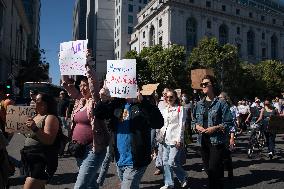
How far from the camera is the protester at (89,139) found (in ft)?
16.5

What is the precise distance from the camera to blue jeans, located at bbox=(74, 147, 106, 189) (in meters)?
4.95

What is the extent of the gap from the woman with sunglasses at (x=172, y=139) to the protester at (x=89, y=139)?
2498 mm

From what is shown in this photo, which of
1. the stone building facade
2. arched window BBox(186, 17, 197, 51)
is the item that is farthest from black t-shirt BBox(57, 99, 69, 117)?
arched window BBox(186, 17, 197, 51)

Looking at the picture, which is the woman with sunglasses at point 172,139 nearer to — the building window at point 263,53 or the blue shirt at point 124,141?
the blue shirt at point 124,141

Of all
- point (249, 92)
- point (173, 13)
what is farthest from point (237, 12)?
point (249, 92)

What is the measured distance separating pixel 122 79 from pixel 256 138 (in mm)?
8925

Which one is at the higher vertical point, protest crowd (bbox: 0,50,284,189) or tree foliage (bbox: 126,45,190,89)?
tree foliage (bbox: 126,45,190,89)

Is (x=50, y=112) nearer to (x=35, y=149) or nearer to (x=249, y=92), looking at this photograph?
(x=35, y=149)

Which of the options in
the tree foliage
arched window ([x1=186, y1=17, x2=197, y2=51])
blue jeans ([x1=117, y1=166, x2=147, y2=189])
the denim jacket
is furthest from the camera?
arched window ([x1=186, y1=17, x2=197, y2=51])

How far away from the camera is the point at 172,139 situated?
7.63 m

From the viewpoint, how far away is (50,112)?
198 inches

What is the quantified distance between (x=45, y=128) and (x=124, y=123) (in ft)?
3.24

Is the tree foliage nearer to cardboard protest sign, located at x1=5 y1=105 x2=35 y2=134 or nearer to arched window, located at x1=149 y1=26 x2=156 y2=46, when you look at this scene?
arched window, located at x1=149 y1=26 x2=156 y2=46

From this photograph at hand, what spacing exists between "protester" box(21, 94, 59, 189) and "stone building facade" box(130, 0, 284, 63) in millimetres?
61306
